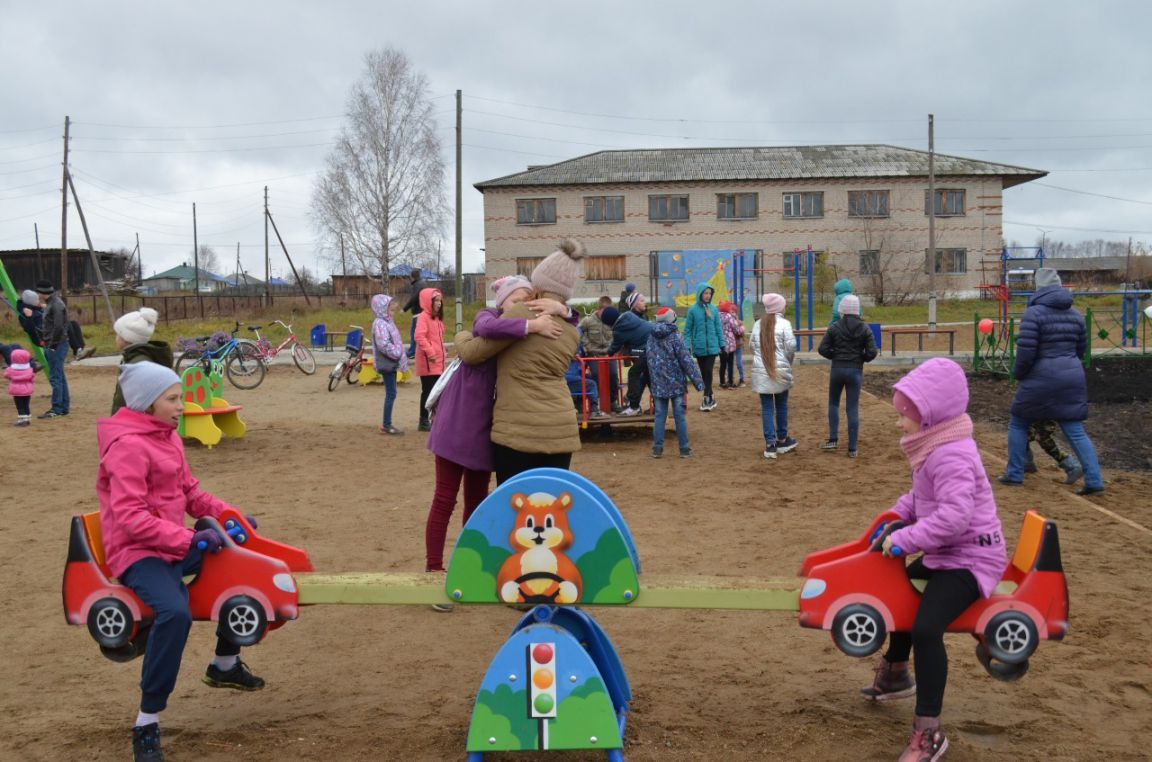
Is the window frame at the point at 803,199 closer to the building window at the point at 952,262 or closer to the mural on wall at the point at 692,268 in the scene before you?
the building window at the point at 952,262

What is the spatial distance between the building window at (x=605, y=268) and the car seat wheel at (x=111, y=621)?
40.6 m

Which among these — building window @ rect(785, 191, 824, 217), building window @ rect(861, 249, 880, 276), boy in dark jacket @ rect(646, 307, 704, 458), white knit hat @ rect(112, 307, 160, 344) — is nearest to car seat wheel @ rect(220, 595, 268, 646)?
white knit hat @ rect(112, 307, 160, 344)

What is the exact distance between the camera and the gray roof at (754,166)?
43.5 meters

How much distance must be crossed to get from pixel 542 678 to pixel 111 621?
4.94 feet

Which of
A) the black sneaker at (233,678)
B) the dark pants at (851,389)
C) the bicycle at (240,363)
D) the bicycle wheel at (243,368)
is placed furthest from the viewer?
the bicycle wheel at (243,368)

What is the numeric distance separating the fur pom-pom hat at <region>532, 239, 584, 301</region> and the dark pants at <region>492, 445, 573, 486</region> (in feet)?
2.42

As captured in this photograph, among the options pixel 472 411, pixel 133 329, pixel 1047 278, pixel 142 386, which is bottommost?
pixel 472 411

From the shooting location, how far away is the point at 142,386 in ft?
11.4

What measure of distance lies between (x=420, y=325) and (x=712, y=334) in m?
4.97

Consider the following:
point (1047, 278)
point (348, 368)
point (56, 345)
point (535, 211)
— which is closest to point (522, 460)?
point (1047, 278)

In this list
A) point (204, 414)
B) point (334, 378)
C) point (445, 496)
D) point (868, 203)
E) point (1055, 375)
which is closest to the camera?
point (445, 496)

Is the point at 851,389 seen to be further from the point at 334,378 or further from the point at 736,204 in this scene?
the point at 736,204

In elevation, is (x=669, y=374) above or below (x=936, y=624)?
above

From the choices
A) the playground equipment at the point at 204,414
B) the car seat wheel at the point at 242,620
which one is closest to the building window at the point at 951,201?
the playground equipment at the point at 204,414
